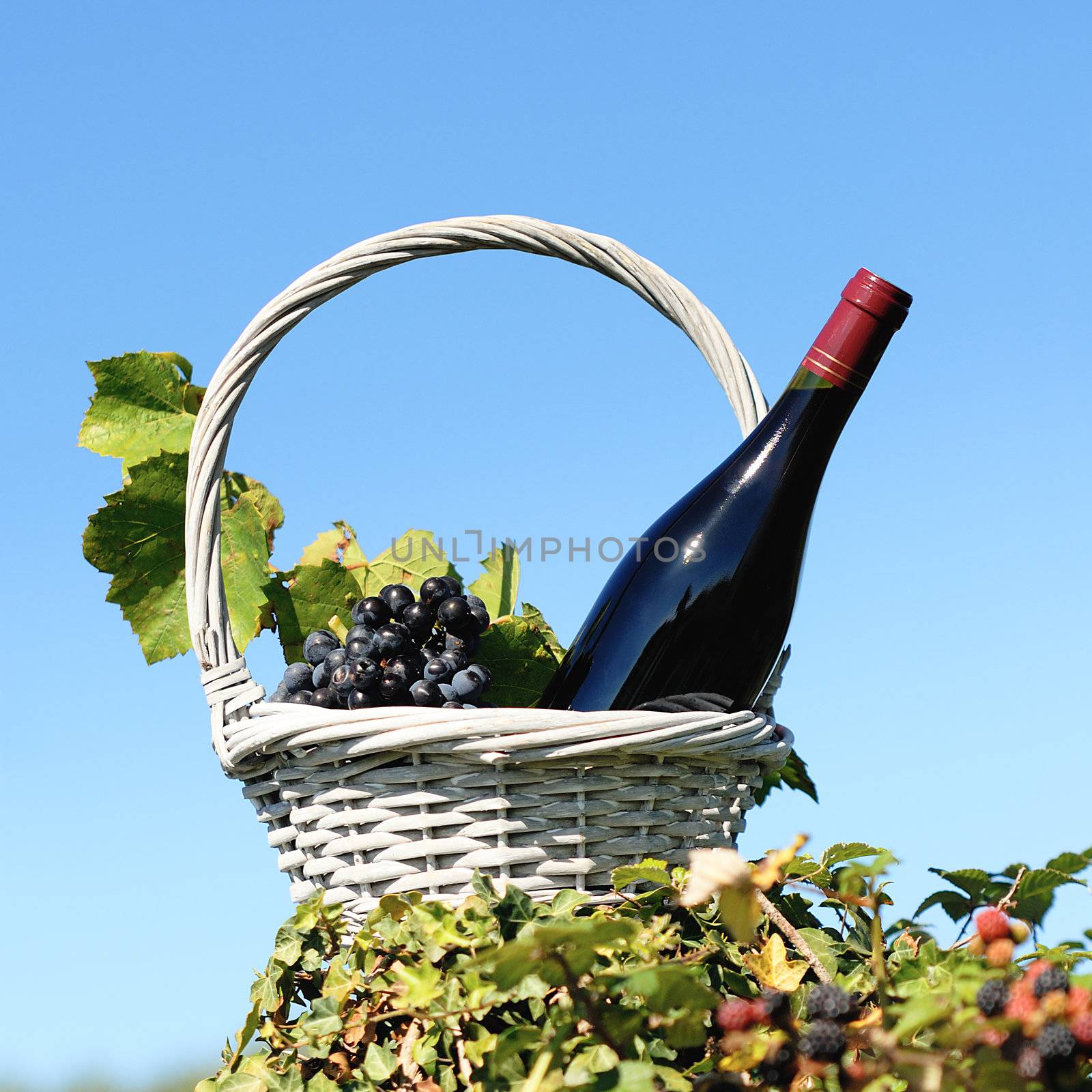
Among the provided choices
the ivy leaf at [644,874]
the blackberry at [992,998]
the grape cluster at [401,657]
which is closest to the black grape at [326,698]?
the grape cluster at [401,657]

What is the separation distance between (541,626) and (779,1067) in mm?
836

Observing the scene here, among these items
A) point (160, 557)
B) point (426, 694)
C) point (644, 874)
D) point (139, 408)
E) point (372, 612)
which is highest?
point (139, 408)

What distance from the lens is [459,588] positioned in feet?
5.01

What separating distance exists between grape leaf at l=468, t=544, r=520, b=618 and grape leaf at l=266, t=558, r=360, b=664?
20 cm

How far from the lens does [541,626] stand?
1.57 meters

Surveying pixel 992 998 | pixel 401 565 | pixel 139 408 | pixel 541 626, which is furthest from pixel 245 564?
pixel 992 998

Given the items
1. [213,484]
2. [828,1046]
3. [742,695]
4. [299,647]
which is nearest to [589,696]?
[742,695]

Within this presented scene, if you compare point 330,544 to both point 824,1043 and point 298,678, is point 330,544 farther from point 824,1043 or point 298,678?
point 824,1043

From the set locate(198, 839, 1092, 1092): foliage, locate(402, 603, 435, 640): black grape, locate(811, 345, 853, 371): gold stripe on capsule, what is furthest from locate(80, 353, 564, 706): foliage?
locate(811, 345, 853, 371): gold stripe on capsule

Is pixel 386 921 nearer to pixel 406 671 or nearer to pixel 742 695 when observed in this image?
pixel 406 671

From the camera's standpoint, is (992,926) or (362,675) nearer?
(992,926)

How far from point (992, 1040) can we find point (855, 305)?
94 centimetres

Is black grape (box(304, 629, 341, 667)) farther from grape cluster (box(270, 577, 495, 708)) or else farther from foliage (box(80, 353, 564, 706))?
foliage (box(80, 353, 564, 706))

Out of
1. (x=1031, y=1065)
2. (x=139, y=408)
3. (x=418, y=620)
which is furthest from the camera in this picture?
(x=139, y=408)
